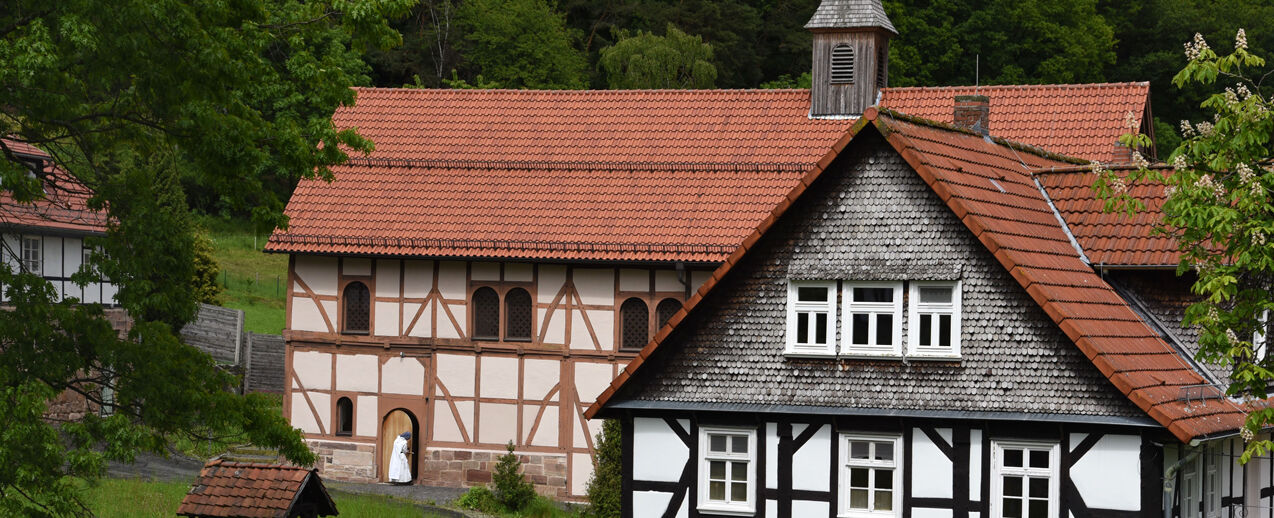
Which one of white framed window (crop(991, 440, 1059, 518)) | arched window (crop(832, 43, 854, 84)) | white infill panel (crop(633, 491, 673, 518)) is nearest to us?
white framed window (crop(991, 440, 1059, 518))

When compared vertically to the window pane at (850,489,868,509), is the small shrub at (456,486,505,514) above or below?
below

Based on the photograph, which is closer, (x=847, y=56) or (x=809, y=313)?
(x=809, y=313)

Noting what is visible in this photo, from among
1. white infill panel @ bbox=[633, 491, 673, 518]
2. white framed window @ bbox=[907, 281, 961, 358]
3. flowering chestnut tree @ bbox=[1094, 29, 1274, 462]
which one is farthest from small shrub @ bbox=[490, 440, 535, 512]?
flowering chestnut tree @ bbox=[1094, 29, 1274, 462]

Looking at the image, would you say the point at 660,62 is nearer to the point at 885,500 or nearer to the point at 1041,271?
the point at 1041,271

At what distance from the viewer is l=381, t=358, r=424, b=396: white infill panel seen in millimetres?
31938

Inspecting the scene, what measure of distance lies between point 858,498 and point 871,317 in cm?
214

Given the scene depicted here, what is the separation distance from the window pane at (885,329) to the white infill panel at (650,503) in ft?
10.5

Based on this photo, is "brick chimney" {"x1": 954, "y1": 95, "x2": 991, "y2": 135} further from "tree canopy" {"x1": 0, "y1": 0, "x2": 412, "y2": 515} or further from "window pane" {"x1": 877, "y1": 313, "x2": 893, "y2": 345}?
"tree canopy" {"x1": 0, "y1": 0, "x2": 412, "y2": 515}

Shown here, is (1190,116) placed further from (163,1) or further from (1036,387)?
(163,1)

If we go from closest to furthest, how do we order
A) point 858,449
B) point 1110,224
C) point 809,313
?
point 858,449 → point 809,313 → point 1110,224

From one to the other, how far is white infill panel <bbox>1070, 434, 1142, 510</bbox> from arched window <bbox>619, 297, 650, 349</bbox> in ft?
40.7

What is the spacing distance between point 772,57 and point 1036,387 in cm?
4571

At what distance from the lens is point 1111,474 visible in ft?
63.0

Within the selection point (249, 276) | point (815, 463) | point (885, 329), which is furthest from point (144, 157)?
point (249, 276)
